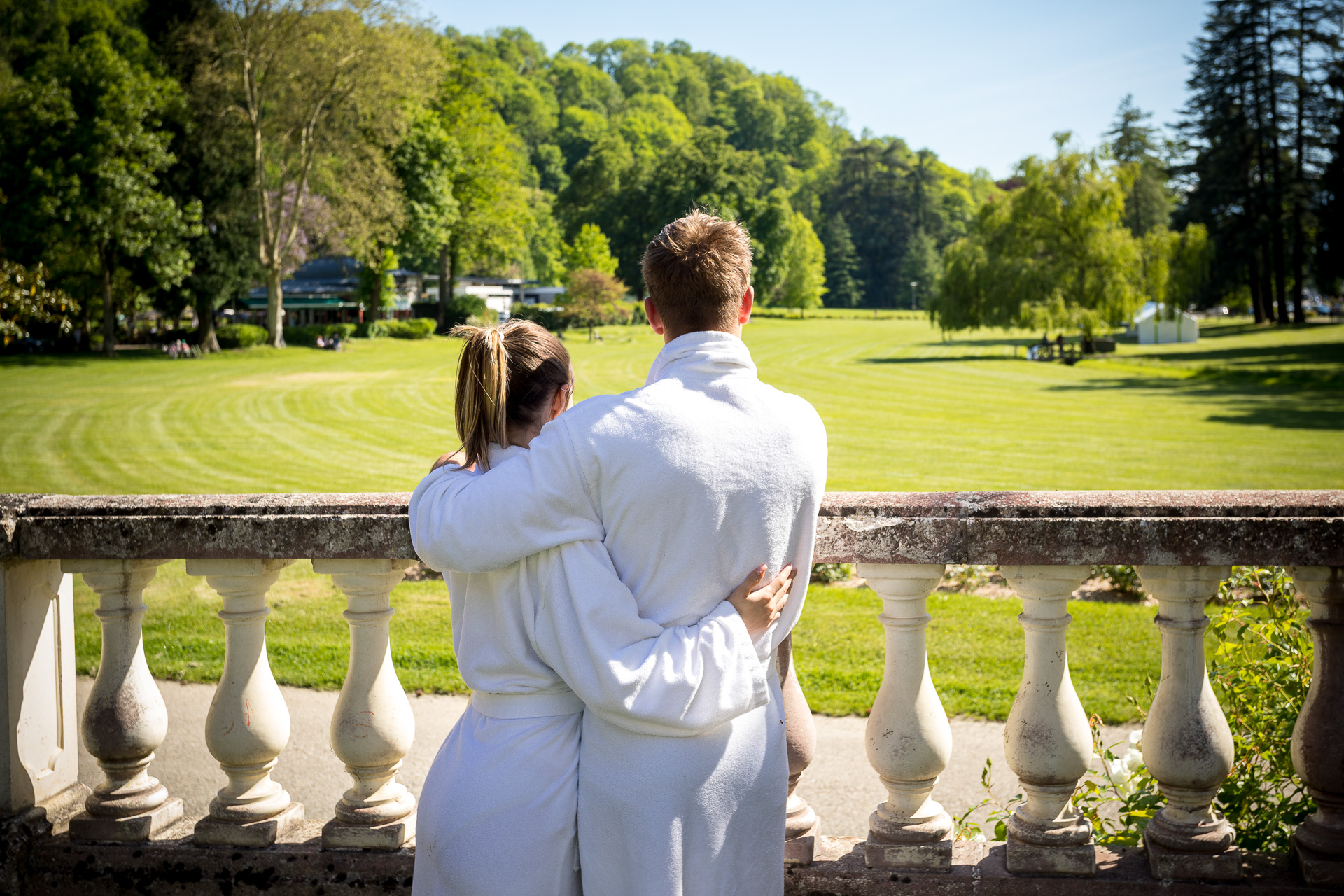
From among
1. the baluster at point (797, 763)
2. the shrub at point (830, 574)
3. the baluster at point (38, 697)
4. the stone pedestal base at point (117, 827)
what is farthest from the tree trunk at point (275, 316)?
the baluster at point (797, 763)

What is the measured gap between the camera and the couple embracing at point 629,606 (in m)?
1.68

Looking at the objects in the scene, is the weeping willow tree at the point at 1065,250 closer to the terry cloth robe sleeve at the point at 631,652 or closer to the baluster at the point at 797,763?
the baluster at the point at 797,763

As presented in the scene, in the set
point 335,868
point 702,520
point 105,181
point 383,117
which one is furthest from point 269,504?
point 383,117

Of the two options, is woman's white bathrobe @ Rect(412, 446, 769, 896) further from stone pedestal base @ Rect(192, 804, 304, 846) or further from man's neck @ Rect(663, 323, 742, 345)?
stone pedestal base @ Rect(192, 804, 304, 846)

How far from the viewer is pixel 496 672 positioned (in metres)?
1.79

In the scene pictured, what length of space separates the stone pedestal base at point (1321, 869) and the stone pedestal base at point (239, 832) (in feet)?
8.11

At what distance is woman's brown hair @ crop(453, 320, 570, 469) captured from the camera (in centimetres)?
183

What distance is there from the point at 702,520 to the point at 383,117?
44016mm

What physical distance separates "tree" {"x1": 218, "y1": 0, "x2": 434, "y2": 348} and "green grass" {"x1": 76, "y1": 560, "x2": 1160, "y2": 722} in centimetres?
3473

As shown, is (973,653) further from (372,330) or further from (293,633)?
(372,330)

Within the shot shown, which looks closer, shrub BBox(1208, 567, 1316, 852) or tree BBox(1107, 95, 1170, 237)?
shrub BBox(1208, 567, 1316, 852)

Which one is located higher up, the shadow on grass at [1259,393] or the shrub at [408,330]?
the shrub at [408,330]

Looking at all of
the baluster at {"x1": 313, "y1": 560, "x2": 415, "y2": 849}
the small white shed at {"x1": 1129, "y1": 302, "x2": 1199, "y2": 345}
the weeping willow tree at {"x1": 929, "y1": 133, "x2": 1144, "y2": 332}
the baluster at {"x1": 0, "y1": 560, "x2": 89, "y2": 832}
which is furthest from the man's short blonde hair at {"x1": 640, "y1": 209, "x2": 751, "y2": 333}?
the small white shed at {"x1": 1129, "y1": 302, "x2": 1199, "y2": 345}

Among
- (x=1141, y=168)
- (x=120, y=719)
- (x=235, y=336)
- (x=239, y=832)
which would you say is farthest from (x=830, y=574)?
(x=1141, y=168)
